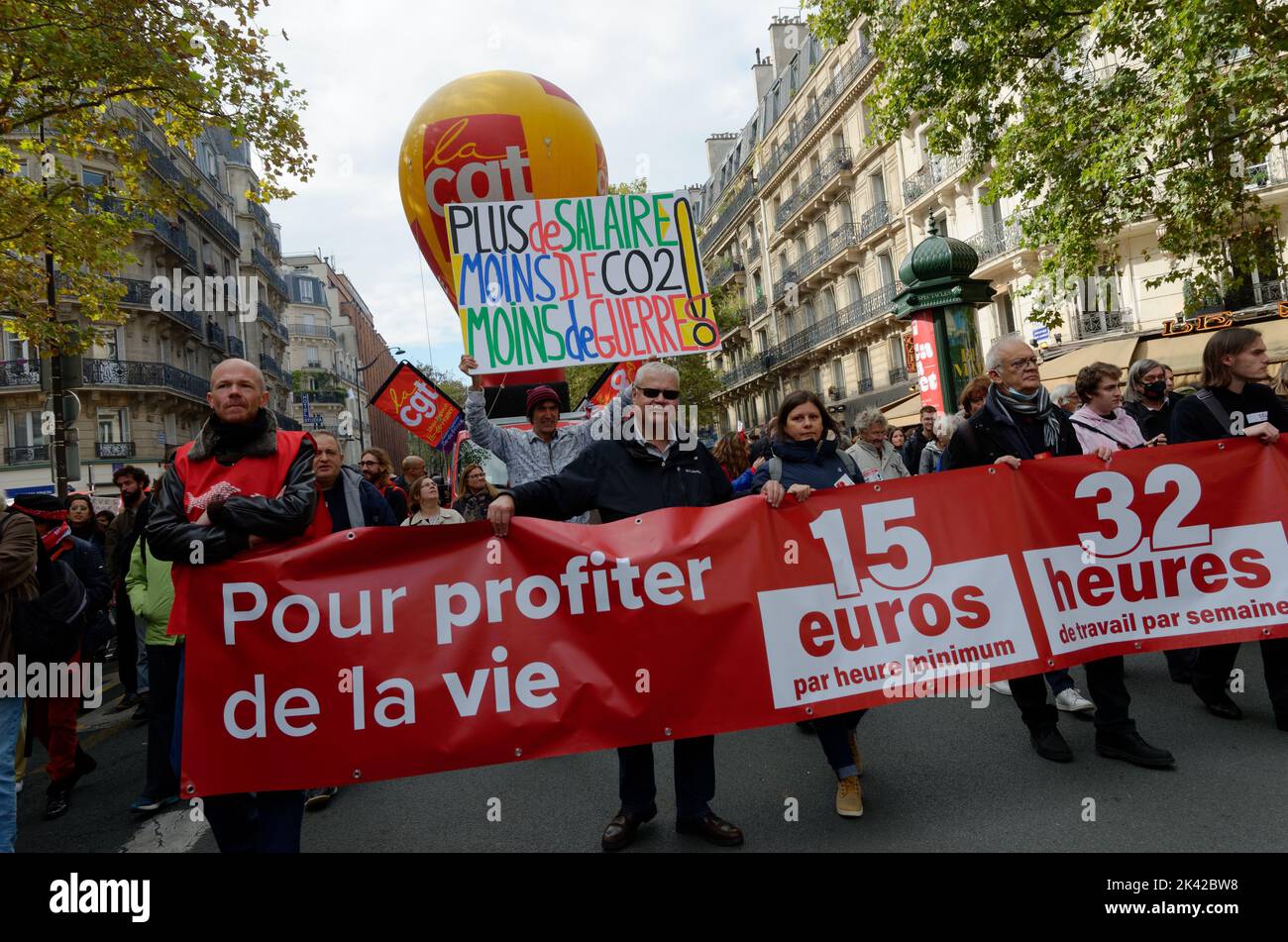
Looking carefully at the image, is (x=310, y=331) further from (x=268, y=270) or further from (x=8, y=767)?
(x=8, y=767)

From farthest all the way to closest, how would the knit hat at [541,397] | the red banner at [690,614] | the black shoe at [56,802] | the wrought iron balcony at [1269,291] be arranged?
the wrought iron balcony at [1269,291] → the knit hat at [541,397] → the black shoe at [56,802] → the red banner at [690,614]

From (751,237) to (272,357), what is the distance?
34500 mm

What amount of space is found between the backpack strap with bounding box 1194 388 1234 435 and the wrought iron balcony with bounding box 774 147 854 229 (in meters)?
34.7

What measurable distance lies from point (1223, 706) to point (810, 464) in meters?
2.61

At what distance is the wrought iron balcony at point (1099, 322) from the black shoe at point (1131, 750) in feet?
73.1

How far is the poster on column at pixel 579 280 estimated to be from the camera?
5.83m

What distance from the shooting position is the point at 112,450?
117ft

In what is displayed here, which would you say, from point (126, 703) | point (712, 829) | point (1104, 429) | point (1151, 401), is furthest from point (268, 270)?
point (712, 829)

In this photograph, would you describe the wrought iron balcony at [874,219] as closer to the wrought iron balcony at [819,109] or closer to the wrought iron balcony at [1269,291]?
the wrought iron balcony at [819,109]

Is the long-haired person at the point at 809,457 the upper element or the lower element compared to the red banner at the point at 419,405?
lower

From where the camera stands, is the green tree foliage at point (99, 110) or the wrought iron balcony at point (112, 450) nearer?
the green tree foliage at point (99, 110)

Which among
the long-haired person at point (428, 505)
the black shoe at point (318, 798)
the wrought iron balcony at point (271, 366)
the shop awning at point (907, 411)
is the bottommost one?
the black shoe at point (318, 798)

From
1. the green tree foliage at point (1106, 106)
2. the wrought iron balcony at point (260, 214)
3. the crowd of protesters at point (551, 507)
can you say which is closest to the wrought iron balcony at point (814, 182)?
the green tree foliage at point (1106, 106)
